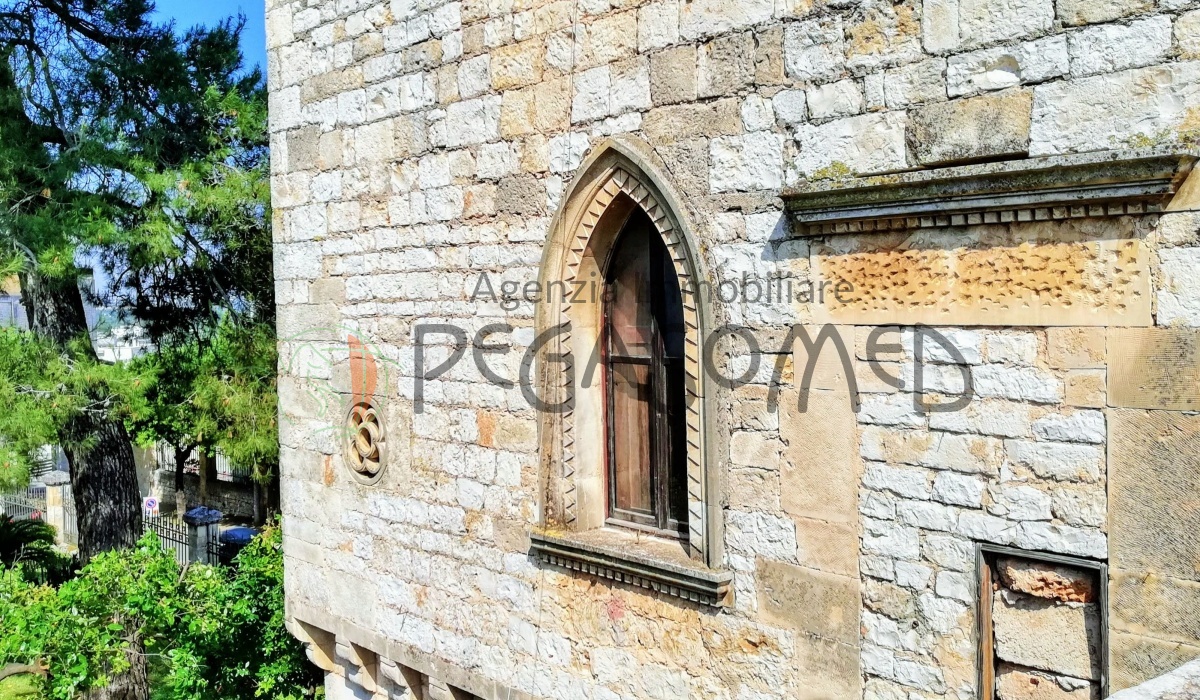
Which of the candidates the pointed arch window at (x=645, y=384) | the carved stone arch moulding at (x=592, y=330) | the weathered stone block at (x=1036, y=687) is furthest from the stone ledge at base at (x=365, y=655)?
the weathered stone block at (x=1036, y=687)

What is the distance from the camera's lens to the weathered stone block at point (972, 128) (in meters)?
3.13

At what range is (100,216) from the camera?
8.73 meters

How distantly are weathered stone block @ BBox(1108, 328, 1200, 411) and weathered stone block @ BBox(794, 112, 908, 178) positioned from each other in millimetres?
947

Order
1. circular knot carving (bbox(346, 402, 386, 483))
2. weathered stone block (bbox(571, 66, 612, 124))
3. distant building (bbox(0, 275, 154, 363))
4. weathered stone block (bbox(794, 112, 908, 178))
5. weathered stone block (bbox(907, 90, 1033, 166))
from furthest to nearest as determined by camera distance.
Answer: distant building (bbox(0, 275, 154, 363))
circular knot carving (bbox(346, 402, 386, 483))
weathered stone block (bbox(571, 66, 612, 124))
weathered stone block (bbox(794, 112, 908, 178))
weathered stone block (bbox(907, 90, 1033, 166))

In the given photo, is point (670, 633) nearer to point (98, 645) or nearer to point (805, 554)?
point (805, 554)

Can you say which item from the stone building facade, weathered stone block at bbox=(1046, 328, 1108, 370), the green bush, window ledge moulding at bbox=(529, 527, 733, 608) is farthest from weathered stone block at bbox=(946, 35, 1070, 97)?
the green bush

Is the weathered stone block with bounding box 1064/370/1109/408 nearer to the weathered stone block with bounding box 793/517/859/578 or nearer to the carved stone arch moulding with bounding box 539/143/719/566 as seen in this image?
the weathered stone block with bounding box 793/517/859/578

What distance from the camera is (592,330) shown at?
183 inches

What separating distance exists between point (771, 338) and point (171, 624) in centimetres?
583

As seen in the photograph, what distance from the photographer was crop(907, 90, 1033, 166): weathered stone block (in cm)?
313

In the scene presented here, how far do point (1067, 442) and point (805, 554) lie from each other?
1078 millimetres

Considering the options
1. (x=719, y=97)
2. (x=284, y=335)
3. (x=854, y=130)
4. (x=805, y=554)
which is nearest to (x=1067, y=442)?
(x=805, y=554)

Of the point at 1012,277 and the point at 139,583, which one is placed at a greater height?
the point at 1012,277

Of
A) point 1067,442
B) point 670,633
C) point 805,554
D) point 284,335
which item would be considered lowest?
point 670,633
